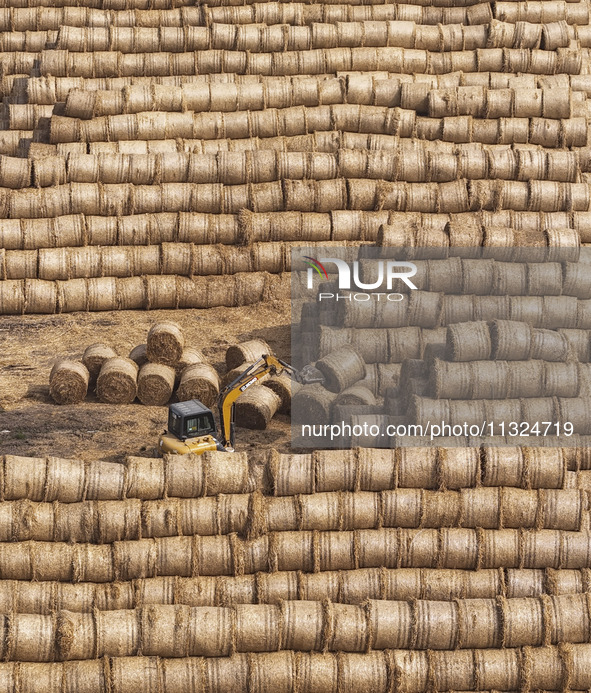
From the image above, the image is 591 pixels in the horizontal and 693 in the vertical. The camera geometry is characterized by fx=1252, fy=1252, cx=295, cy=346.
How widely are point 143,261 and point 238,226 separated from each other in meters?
2.13

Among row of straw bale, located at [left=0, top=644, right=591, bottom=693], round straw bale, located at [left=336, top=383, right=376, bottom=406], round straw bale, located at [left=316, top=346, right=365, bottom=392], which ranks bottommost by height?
row of straw bale, located at [left=0, top=644, right=591, bottom=693]

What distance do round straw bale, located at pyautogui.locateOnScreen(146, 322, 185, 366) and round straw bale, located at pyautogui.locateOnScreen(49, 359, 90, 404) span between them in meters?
1.37

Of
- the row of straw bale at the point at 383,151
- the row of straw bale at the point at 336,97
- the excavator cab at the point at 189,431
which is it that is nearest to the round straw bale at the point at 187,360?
the excavator cab at the point at 189,431

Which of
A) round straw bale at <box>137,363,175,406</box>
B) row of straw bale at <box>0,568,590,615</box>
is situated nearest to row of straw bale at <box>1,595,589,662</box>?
row of straw bale at <box>0,568,590,615</box>

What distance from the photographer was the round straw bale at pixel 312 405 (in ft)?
68.8

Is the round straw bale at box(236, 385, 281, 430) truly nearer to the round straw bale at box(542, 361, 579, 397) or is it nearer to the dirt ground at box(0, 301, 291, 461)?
the dirt ground at box(0, 301, 291, 461)

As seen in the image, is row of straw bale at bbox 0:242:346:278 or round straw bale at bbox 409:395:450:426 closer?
round straw bale at bbox 409:395:450:426

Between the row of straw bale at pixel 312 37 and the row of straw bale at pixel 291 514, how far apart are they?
15886 millimetres

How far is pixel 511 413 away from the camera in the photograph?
20.6 meters

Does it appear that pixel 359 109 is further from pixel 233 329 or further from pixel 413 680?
pixel 413 680

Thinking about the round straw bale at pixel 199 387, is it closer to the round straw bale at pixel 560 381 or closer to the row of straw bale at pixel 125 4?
the round straw bale at pixel 560 381

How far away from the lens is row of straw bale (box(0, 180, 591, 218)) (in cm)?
2659

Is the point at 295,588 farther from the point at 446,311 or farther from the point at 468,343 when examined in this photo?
the point at 446,311

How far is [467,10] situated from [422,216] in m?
9.23
